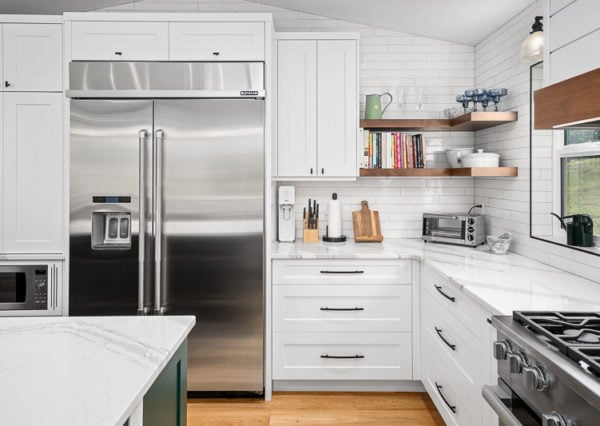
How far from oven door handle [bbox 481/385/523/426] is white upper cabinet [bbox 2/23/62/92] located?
9.45 ft

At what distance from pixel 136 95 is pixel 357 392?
2291 millimetres

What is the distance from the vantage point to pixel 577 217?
255cm

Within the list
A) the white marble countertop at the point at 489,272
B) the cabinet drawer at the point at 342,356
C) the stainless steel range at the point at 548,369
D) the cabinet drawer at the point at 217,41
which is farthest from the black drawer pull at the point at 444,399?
the cabinet drawer at the point at 217,41

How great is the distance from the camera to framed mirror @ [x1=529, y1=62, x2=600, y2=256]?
254cm

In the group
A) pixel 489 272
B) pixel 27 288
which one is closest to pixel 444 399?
pixel 489 272

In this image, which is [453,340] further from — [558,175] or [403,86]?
[403,86]

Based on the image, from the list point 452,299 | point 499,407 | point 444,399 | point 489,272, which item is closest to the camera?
point 499,407

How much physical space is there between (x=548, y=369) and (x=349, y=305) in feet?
6.24

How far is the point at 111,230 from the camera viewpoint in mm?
3164

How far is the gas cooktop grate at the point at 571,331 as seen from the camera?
128 cm

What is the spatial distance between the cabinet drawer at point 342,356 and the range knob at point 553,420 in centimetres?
192

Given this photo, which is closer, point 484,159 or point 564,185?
point 564,185

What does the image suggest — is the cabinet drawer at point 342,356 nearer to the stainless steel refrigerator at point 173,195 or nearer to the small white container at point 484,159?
the stainless steel refrigerator at point 173,195

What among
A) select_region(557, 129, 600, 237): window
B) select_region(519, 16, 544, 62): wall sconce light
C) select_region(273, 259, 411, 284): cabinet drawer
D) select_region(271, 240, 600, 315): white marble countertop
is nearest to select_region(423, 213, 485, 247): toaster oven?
select_region(271, 240, 600, 315): white marble countertop
